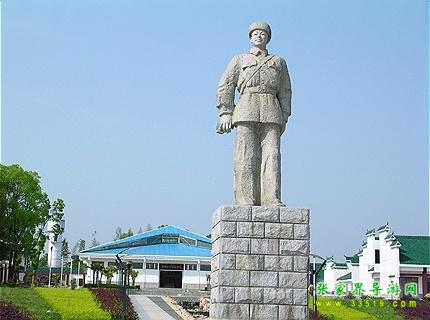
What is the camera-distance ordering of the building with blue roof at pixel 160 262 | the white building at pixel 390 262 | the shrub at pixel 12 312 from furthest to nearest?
the building with blue roof at pixel 160 262
the white building at pixel 390 262
the shrub at pixel 12 312

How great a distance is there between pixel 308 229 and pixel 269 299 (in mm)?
1024

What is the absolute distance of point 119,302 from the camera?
19.8 m

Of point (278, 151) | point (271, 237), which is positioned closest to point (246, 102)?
point (278, 151)

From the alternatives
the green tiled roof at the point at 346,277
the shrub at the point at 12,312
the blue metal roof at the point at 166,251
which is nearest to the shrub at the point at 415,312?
the shrub at the point at 12,312

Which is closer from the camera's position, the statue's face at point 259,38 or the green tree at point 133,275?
the statue's face at point 259,38

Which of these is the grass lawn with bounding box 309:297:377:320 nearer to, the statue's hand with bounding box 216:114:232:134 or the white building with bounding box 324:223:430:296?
the statue's hand with bounding box 216:114:232:134

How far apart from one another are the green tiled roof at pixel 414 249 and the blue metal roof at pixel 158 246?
13084mm

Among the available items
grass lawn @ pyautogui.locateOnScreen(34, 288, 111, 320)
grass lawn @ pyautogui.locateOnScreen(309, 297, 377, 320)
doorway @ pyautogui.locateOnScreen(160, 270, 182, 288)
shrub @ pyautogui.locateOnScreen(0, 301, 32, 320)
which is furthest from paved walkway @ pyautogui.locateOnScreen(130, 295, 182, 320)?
doorway @ pyautogui.locateOnScreen(160, 270, 182, 288)

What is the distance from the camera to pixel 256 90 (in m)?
8.79

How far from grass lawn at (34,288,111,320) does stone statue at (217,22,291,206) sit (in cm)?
835

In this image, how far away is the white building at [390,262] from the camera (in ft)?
111

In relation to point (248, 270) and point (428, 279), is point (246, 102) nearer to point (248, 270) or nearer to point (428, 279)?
point (248, 270)

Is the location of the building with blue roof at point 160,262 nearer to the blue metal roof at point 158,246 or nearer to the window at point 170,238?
the blue metal roof at point 158,246

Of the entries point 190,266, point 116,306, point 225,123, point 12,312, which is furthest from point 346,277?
point 225,123
